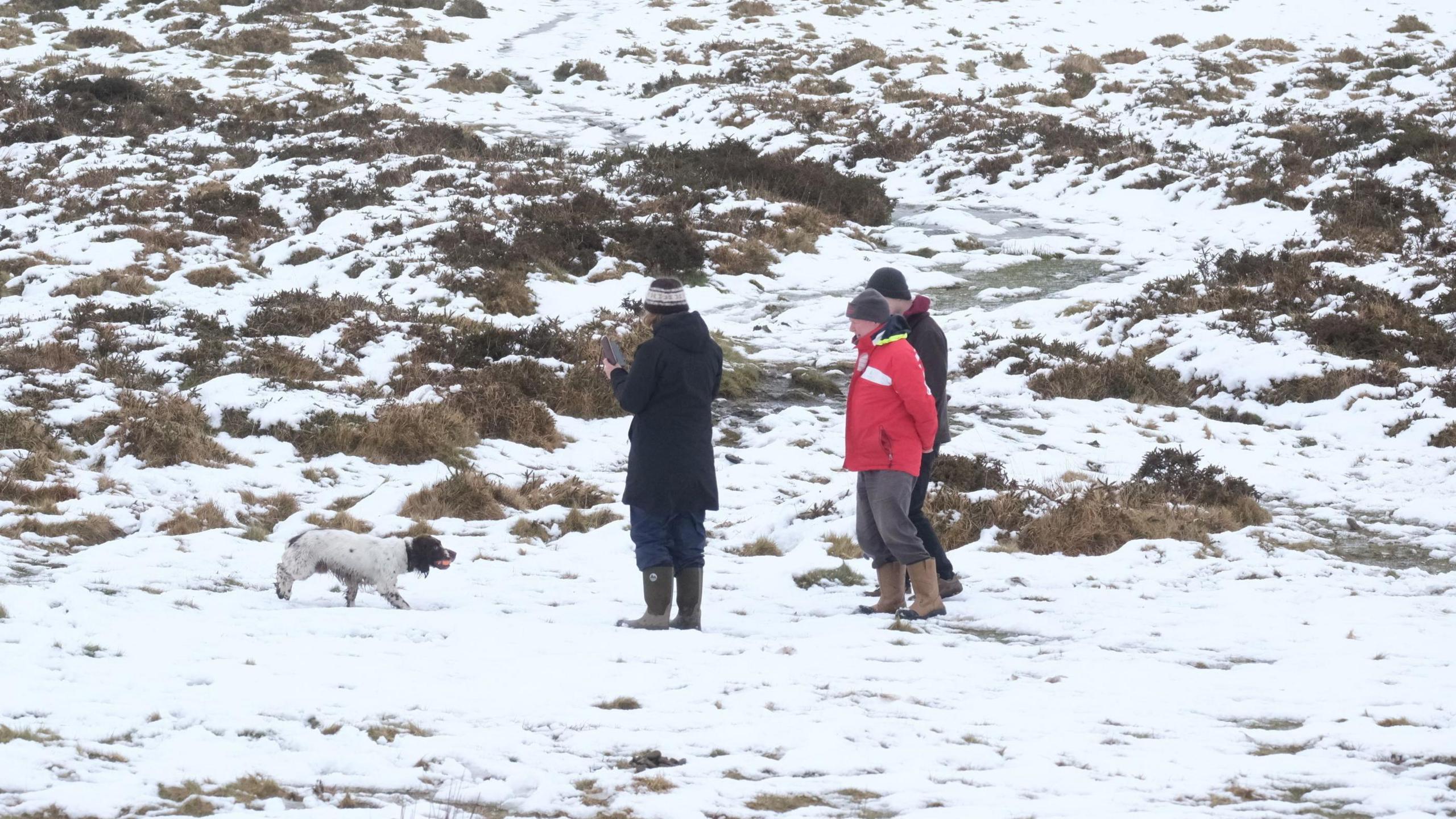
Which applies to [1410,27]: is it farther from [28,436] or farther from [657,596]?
[28,436]

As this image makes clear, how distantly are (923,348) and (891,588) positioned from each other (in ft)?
4.68

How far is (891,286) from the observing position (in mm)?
6332

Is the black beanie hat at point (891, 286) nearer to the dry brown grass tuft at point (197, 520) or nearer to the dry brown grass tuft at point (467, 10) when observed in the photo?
the dry brown grass tuft at point (197, 520)

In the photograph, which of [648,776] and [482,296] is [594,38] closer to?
[482,296]

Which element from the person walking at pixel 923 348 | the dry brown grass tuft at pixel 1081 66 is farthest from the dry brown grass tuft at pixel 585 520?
the dry brown grass tuft at pixel 1081 66

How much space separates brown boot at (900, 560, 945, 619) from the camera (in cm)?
640

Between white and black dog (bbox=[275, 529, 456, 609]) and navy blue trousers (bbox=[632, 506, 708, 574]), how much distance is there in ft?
3.82

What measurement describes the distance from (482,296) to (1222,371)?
849 centimetres

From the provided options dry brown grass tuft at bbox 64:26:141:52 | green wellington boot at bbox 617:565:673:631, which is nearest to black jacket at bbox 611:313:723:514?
green wellington boot at bbox 617:565:673:631

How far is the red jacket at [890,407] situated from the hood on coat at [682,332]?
2.90ft

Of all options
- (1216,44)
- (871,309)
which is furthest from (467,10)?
(871,309)

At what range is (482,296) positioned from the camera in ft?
44.7

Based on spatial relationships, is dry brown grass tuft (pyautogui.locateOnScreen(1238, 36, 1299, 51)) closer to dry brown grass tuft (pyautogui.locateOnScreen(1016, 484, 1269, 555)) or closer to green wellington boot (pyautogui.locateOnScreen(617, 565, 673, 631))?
dry brown grass tuft (pyautogui.locateOnScreen(1016, 484, 1269, 555))

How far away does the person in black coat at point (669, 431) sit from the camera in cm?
580
